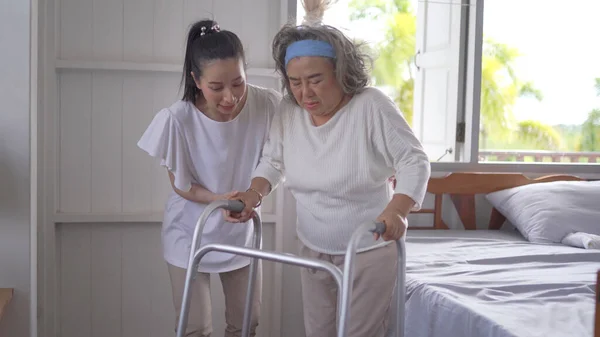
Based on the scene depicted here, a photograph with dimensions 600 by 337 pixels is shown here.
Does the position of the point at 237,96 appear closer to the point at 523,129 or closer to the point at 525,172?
the point at 525,172

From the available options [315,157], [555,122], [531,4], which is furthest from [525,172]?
[315,157]

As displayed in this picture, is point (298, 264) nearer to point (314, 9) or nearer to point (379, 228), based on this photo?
point (379, 228)

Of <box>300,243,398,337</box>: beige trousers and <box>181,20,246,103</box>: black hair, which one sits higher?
<box>181,20,246,103</box>: black hair

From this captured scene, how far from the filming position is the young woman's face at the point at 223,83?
1996 mm

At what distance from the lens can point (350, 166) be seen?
1.86m

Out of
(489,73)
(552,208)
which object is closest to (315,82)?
(552,208)

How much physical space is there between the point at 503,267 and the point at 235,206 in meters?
1.31

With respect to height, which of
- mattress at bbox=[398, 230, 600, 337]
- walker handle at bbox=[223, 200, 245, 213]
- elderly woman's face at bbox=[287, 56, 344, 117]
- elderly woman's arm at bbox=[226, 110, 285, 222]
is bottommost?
mattress at bbox=[398, 230, 600, 337]

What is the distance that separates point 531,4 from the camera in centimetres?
398

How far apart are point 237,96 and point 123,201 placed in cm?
133

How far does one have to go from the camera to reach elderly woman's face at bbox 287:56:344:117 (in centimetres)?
185

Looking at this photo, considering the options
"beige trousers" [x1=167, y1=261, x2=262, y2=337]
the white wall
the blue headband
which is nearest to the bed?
"beige trousers" [x1=167, y1=261, x2=262, y2=337]

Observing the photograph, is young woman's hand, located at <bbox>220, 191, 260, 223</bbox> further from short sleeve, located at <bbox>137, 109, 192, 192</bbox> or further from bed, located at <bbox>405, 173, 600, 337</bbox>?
bed, located at <bbox>405, 173, 600, 337</bbox>

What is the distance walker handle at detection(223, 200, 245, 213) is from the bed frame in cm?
192
